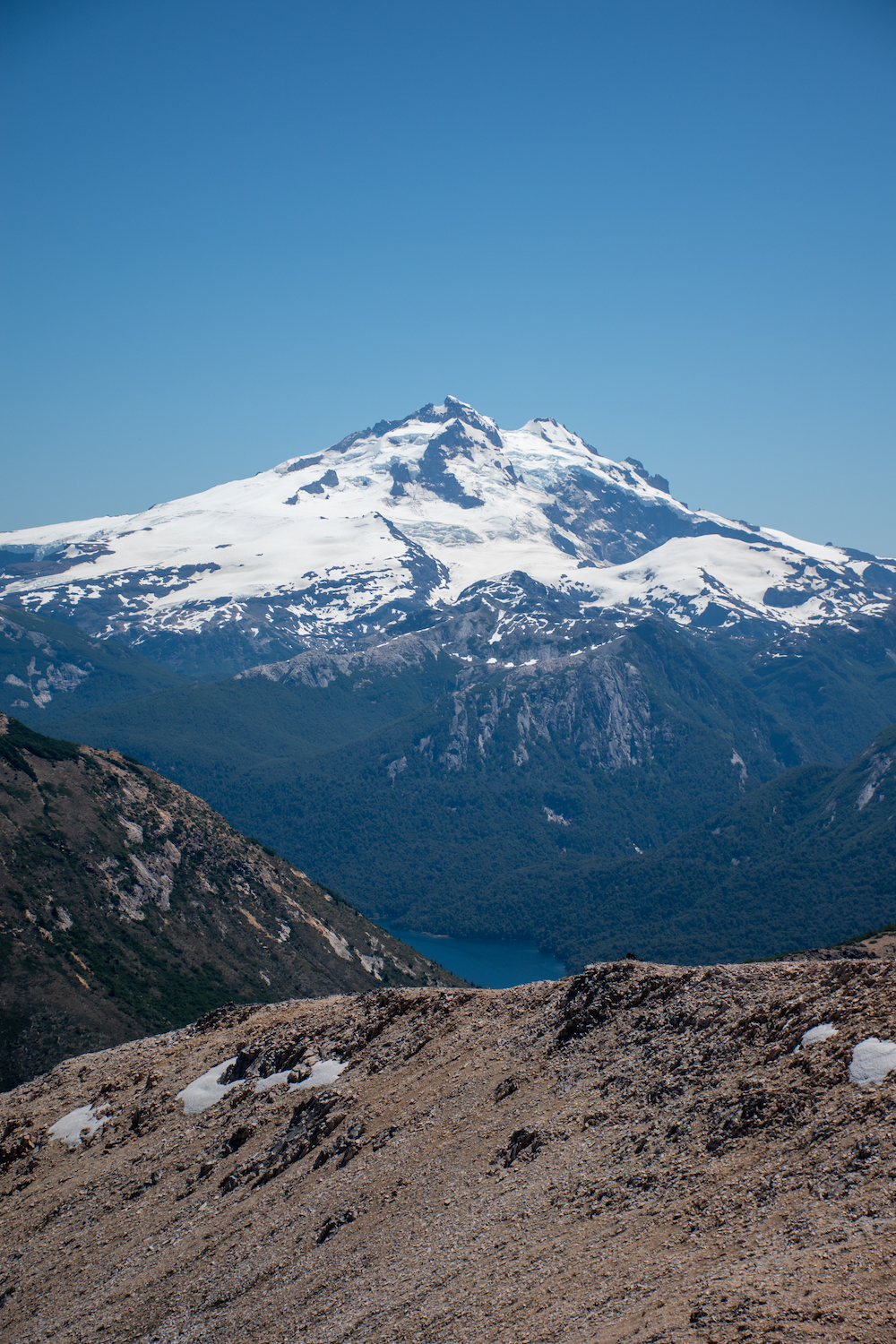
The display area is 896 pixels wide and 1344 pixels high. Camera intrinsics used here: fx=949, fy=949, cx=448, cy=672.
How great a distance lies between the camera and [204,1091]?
262 ft

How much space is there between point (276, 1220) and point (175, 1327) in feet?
25.6

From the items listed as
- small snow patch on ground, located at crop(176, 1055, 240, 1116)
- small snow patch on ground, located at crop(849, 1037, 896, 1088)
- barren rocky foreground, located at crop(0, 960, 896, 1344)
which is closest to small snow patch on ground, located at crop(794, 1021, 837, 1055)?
barren rocky foreground, located at crop(0, 960, 896, 1344)

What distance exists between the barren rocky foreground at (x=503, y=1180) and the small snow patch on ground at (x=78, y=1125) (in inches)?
20.9

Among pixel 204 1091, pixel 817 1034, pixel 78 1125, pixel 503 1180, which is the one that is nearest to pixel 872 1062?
pixel 817 1034

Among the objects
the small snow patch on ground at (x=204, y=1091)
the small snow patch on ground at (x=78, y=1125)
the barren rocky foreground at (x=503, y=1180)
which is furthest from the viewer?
the small snow patch on ground at (x=78, y=1125)

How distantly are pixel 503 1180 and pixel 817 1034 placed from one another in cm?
1896

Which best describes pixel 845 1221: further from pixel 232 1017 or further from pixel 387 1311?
pixel 232 1017

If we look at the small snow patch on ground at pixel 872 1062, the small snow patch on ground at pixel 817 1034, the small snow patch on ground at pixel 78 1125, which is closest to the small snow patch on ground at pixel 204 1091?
the small snow patch on ground at pixel 78 1125

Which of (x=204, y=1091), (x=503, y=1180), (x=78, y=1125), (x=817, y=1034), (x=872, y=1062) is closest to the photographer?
(x=872, y=1062)

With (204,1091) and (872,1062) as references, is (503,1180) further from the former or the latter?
(204,1091)

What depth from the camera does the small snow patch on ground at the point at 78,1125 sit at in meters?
81.9

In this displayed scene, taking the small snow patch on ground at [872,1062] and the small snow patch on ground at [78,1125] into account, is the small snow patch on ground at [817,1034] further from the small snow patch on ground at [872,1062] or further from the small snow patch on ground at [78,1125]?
the small snow patch on ground at [78,1125]

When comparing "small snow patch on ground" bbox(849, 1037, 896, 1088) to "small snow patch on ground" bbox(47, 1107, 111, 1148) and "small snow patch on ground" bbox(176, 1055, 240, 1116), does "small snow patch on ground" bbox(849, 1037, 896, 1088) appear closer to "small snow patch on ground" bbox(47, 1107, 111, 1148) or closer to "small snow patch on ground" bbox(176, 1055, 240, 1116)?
"small snow patch on ground" bbox(176, 1055, 240, 1116)

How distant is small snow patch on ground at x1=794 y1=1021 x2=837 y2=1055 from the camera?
4962cm
